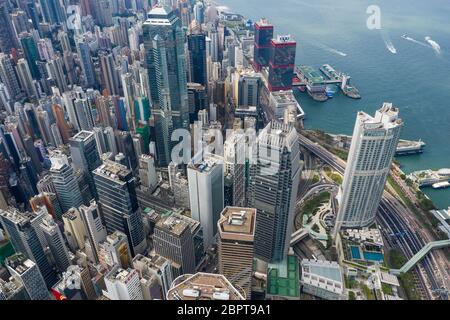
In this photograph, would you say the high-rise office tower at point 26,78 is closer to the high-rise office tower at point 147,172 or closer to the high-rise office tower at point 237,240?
the high-rise office tower at point 147,172

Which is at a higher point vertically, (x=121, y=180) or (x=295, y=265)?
(x=121, y=180)

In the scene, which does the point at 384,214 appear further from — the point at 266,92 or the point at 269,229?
the point at 266,92

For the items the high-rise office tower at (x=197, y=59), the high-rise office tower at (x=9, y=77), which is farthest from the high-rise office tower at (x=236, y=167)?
the high-rise office tower at (x=9, y=77)

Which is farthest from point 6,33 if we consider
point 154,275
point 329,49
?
point 329,49
